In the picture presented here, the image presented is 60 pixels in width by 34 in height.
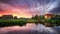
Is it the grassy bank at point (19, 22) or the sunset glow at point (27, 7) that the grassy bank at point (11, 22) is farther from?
the sunset glow at point (27, 7)

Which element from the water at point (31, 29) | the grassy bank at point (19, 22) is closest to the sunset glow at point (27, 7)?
the grassy bank at point (19, 22)

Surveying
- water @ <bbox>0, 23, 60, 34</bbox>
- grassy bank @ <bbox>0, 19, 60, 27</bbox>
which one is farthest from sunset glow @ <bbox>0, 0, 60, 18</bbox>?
water @ <bbox>0, 23, 60, 34</bbox>

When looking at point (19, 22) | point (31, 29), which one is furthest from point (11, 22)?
point (31, 29)

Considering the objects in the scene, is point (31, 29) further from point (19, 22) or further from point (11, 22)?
point (11, 22)

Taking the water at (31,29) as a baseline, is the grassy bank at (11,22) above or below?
above

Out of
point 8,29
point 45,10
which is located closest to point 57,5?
point 45,10

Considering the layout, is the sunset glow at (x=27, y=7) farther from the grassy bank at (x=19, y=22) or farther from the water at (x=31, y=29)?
the water at (x=31, y=29)

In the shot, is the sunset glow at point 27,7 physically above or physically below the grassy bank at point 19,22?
above

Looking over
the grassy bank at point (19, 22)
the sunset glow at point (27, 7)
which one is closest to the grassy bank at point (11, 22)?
the grassy bank at point (19, 22)

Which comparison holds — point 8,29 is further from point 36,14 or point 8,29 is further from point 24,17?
point 36,14

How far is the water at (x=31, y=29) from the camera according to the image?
2336 mm

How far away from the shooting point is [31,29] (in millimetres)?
2365

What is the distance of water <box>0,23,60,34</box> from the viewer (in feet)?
7.66

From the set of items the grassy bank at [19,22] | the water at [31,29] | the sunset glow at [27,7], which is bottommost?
the water at [31,29]
